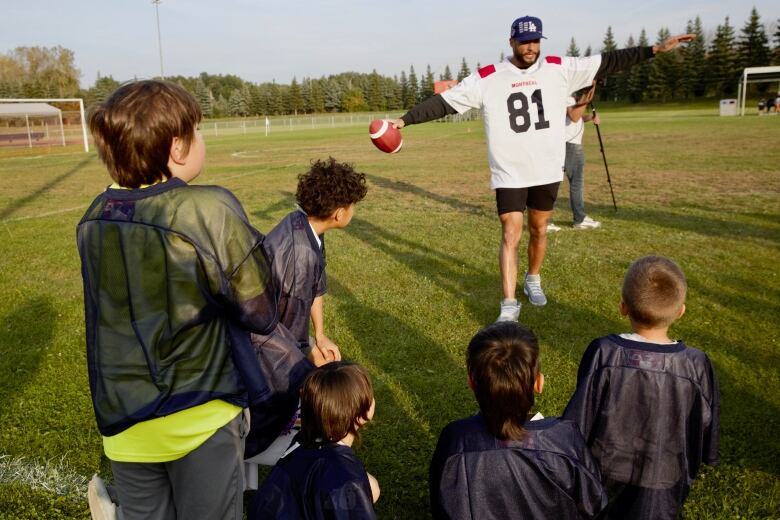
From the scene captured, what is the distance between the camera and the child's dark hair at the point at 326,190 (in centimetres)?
327

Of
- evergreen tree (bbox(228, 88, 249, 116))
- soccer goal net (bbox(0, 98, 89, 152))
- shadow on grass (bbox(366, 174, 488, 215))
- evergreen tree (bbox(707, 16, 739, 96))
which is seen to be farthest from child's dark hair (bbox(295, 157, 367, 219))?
evergreen tree (bbox(228, 88, 249, 116))

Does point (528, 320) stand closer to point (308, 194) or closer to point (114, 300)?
point (308, 194)

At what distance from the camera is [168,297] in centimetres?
166

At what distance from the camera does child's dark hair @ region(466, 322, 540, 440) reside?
205 centimetres

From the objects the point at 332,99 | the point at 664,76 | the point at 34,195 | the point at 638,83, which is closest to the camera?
the point at 34,195

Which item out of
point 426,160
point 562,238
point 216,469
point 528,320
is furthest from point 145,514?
point 426,160

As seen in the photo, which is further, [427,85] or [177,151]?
[427,85]

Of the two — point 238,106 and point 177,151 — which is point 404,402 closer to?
point 177,151

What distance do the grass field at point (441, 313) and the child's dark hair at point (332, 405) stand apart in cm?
104

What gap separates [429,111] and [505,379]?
11.9ft

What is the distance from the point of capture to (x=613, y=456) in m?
2.54

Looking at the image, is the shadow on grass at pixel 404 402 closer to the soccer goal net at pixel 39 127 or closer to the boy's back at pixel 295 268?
the boy's back at pixel 295 268

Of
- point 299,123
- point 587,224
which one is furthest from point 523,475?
point 299,123

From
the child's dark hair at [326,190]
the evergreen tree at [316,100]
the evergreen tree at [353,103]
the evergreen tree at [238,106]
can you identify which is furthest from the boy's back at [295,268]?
the evergreen tree at [316,100]
